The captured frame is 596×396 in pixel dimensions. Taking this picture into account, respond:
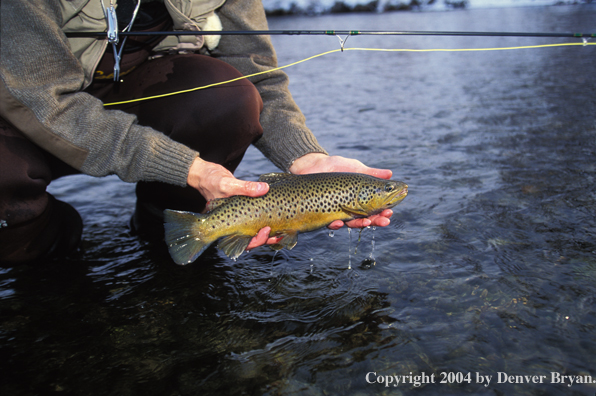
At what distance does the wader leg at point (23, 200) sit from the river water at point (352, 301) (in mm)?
264

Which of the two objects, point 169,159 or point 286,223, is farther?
point 286,223

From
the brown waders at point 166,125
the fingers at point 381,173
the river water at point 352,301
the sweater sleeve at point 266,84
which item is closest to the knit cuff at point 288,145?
the sweater sleeve at point 266,84

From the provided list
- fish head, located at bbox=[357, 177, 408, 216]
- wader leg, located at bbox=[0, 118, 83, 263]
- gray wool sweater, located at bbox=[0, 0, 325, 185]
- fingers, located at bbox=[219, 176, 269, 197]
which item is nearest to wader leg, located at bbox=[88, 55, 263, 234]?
gray wool sweater, located at bbox=[0, 0, 325, 185]

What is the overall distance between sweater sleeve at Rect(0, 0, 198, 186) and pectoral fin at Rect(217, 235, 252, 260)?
44cm

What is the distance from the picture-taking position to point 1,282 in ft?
10.4

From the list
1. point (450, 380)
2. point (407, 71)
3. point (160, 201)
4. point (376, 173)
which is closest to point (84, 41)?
point (160, 201)

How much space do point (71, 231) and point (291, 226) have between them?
175cm

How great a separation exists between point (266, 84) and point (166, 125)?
3.11 feet

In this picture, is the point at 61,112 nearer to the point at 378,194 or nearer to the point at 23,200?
the point at 23,200

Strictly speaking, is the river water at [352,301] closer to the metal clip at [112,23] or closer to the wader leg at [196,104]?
the wader leg at [196,104]

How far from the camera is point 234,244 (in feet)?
9.23

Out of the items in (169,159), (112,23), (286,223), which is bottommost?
(286,223)

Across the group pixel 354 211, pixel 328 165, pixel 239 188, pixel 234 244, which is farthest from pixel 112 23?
pixel 354 211

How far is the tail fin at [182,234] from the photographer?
2715mm
